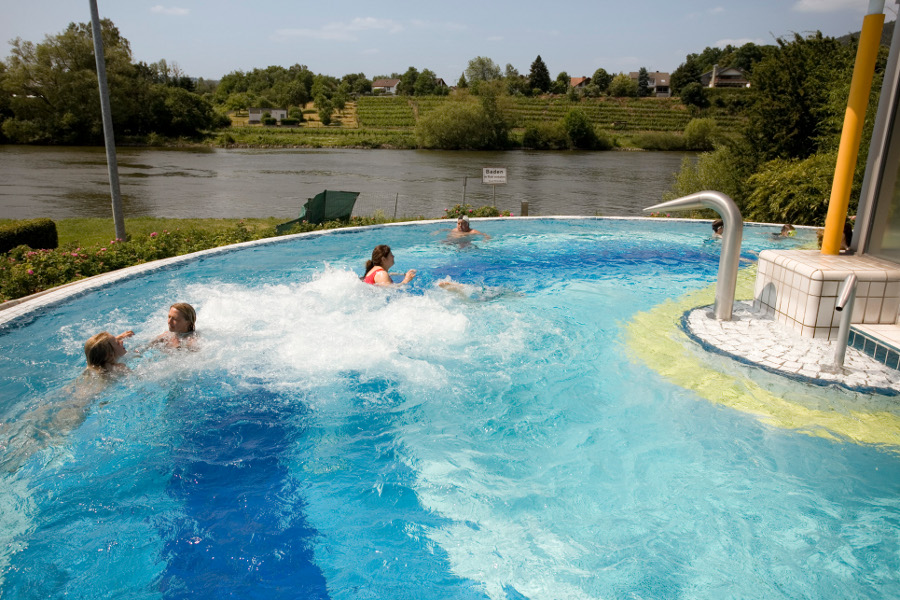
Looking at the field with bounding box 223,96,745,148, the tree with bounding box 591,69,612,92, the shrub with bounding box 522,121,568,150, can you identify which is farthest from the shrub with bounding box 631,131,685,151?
the tree with bounding box 591,69,612,92

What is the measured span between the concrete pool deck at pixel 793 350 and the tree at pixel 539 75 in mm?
134058

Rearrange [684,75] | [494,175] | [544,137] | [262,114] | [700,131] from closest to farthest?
[494,175] < [700,131] < [544,137] < [262,114] < [684,75]

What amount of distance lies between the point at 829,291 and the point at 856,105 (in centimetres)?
182

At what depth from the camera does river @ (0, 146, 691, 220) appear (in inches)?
1027

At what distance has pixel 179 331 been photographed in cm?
591

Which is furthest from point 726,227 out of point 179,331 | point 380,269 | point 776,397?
point 179,331

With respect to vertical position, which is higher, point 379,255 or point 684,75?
point 684,75

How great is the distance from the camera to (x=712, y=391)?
5.04m

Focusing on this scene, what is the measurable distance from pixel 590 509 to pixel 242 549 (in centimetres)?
227

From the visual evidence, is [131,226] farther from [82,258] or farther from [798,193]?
[798,193]

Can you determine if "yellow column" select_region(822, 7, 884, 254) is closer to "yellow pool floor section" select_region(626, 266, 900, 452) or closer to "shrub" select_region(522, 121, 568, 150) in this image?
"yellow pool floor section" select_region(626, 266, 900, 452)

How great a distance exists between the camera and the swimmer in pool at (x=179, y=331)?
5.86m

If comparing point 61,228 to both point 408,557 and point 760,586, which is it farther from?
point 760,586

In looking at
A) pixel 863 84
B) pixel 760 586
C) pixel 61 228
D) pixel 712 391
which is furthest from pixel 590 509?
pixel 61 228
